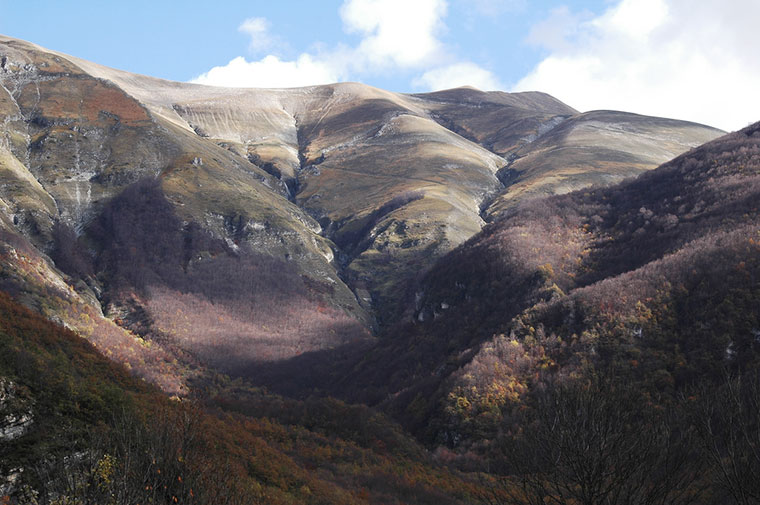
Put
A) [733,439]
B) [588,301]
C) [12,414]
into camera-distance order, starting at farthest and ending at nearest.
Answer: [588,301] → [12,414] → [733,439]

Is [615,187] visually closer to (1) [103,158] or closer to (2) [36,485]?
(2) [36,485]

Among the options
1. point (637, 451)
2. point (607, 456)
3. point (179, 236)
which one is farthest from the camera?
point (179, 236)

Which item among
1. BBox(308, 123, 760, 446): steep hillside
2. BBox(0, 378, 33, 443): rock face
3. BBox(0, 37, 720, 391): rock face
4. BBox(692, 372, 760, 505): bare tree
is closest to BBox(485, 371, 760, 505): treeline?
BBox(692, 372, 760, 505): bare tree

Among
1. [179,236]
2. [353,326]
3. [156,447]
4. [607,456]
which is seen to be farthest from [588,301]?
[179,236]

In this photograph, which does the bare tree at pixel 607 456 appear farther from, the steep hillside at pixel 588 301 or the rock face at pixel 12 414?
the rock face at pixel 12 414

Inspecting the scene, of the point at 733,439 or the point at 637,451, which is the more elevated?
the point at 733,439

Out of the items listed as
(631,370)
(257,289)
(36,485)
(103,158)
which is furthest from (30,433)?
(103,158)

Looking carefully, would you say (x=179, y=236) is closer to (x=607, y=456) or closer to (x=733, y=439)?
(x=607, y=456)

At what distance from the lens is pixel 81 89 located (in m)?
172

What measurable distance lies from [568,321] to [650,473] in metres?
48.4

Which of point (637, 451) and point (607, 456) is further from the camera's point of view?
point (637, 451)

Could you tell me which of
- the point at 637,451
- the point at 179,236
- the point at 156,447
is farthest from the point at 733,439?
the point at 179,236

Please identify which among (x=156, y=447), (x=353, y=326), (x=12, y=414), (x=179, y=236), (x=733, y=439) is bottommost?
(x=353, y=326)

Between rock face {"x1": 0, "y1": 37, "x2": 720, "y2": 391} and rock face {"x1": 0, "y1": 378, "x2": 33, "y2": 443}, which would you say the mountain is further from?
rock face {"x1": 0, "y1": 37, "x2": 720, "y2": 391}
